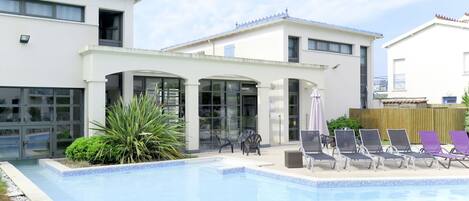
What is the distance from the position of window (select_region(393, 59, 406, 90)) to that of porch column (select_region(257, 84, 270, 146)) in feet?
55.7

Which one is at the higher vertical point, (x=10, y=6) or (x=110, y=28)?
(x=10, y=6)

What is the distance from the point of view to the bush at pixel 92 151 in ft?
48.4

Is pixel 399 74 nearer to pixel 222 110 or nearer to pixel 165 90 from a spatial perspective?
pixel 222 110

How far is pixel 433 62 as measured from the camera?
3138cm

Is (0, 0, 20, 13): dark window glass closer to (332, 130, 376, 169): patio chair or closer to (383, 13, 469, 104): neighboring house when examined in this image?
(332, 130, 376, 169): patio chair

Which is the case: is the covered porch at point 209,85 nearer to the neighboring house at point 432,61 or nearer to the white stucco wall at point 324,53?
the white stucco wall at point 324,53

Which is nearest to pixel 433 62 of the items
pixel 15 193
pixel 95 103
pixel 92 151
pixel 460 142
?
pixel 460 142

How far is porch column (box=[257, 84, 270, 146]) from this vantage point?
20.5 m

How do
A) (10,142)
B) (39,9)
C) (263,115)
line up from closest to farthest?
(10,142)
(39,9)
(263,115)

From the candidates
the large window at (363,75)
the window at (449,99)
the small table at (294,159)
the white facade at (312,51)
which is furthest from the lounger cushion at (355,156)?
the window at (449,99)

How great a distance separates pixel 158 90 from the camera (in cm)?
1994

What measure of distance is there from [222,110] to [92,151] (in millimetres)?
8604

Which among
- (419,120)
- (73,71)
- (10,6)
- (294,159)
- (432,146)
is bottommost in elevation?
(294,159)

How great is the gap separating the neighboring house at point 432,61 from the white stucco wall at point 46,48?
2322cm
